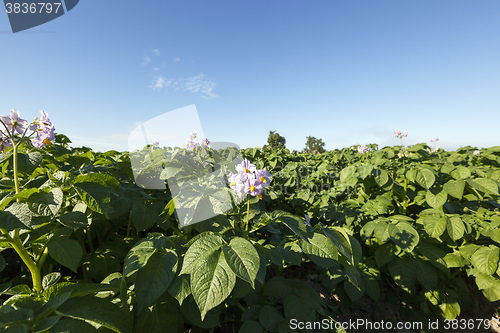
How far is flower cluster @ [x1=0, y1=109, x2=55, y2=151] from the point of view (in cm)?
156

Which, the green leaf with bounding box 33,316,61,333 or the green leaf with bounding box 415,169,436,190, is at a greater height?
the green leaf with bounding box 33,316,61,333

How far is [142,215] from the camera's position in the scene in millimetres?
1410

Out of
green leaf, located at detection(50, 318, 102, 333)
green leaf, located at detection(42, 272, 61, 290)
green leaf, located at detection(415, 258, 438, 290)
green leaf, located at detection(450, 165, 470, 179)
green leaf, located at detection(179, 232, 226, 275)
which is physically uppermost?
green leaf, located at detection(179, 232, 226, 275)

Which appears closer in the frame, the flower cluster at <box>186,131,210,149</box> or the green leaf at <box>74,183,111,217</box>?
the green leaf at <box>74,183,111,217</box>

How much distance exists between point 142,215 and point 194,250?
696 mm

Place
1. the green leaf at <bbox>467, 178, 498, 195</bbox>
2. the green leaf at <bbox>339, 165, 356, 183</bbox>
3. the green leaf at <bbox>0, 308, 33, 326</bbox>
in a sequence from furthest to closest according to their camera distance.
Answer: the green leaf at <bbox>339, 165, 356, 183</bbox> → the green leaf at <bbox>467, 178, 498, 195</bbox> → the green leaf at <bbox>0, 308, 33, 326</bbox>

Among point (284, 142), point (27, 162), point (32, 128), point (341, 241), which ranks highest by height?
point (32, 128)

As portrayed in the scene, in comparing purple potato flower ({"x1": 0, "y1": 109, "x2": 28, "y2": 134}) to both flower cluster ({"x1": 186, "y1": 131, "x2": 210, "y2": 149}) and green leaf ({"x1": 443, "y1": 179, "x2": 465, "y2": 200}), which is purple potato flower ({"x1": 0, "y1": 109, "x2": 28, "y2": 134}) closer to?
flower cluster ({"x1": 186, "y1": 131, "x2": 210, "y2": 149})

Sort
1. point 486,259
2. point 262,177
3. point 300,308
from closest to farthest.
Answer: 1. point 300,308
2. point 262,177
3. point 486,259

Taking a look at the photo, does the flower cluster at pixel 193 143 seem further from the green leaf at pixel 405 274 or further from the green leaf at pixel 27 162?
the green leaf at pixel 405 274

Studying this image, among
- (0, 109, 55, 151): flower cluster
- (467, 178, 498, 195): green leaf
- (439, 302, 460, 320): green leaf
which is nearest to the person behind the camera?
(0, 109, 55, 151): flower cluster

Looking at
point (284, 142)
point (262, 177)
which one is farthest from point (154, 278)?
point (284, 142)

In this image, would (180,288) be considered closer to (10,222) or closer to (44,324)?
(44,324)

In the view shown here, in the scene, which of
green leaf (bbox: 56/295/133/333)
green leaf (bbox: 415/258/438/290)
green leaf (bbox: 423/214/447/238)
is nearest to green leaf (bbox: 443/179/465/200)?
green leaf (bbox: 423/214/447/238)
